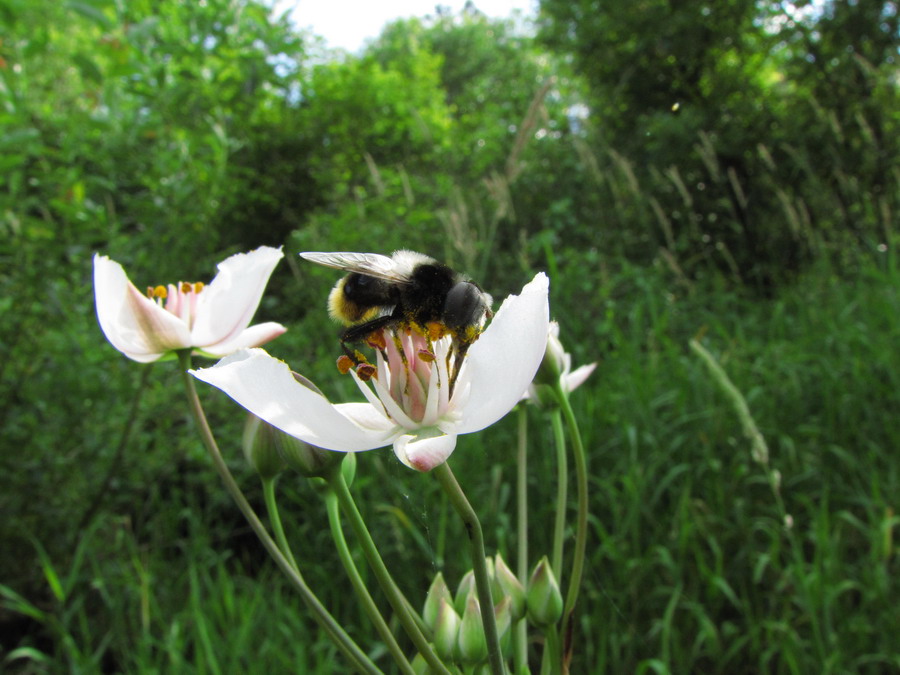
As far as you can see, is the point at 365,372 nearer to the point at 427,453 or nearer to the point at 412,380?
the point at 412,380

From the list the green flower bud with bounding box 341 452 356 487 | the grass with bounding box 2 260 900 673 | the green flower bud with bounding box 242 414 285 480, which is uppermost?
the green flower bud with bounding box 242 414 285 480

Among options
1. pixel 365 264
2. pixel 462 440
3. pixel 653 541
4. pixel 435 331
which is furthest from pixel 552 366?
pixel 653 541

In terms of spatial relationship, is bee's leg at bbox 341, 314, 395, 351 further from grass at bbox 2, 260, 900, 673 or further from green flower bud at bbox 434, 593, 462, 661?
grass at bbox 2, 260, 900, 673

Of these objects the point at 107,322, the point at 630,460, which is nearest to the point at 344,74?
the point at 630,460

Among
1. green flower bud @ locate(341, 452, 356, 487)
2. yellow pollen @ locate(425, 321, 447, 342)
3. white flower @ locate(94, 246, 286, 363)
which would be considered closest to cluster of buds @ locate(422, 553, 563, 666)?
green flower bud @ locate(341, 452, 356, 487)

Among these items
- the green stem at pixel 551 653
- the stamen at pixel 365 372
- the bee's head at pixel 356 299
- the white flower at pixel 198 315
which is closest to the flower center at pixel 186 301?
the white flower at pixel 198 315

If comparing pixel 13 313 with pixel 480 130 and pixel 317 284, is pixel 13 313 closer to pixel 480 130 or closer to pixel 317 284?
Answer: pixel 317 284

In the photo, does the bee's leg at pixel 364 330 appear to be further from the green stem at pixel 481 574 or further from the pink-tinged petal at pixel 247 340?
the green stem at pixel 481 574
